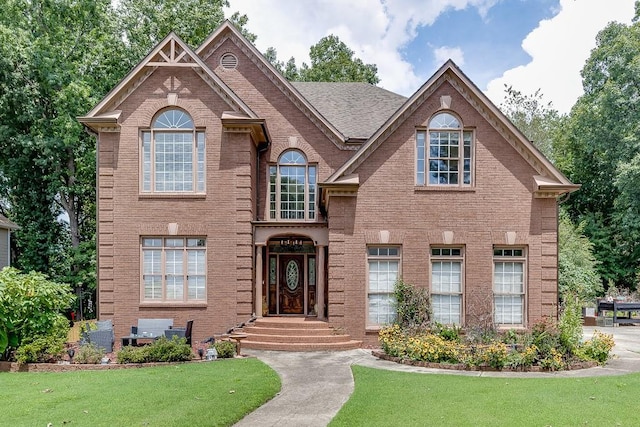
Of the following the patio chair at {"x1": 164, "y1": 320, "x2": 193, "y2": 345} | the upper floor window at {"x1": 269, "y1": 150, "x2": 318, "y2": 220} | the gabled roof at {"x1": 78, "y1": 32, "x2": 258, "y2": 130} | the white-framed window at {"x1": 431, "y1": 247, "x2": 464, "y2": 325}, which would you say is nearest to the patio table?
the patio chair at {"x1": 164, "y1": 320, "x2": 193, "y2": 345}

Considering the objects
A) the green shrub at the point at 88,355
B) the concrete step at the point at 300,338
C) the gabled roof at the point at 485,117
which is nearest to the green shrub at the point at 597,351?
the gabled roof at the point at 485,117

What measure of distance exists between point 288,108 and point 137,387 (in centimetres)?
1155

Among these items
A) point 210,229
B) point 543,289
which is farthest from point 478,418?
point 210,229

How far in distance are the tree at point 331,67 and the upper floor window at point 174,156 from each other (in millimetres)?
21968

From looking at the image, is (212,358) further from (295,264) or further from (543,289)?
(543,289)

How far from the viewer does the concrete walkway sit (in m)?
7.32

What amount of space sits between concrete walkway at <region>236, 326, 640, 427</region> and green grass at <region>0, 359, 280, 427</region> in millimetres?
358

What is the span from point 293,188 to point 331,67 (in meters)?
23.2

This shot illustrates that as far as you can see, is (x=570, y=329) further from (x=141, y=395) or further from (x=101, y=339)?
(x=101, y=339)

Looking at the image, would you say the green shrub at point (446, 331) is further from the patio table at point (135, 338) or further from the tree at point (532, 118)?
the tree at point (532, 118)

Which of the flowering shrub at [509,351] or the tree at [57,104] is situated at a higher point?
the tree at [57,104]

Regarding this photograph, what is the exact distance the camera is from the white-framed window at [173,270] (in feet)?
48.6

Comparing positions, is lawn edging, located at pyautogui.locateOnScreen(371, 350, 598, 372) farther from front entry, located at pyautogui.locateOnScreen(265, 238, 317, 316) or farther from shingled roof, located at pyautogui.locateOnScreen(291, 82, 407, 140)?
shingled roof, located at pyautogui.locateOnScreen(291, 82, 407, 140)

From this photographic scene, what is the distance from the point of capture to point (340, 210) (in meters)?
14.2
